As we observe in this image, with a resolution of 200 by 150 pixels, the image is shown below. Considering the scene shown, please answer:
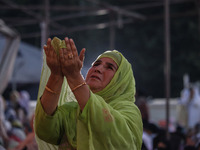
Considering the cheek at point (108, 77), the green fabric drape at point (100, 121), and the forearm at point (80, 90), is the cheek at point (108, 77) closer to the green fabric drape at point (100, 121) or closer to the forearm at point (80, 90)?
the green fabric drape at point (100, 121)

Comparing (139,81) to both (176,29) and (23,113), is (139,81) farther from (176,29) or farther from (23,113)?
(23,113)

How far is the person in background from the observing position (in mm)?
1959

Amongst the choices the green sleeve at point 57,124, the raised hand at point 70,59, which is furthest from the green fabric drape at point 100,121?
the raised hand at point 70,59

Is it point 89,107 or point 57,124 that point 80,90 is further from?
point 57,124

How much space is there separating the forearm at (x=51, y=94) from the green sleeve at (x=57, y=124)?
3cm

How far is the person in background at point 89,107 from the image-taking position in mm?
1959

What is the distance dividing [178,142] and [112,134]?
4.52 metres

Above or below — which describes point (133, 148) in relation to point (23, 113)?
above

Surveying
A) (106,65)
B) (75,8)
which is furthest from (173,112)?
(106,65)

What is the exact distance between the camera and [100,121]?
6.43 feet

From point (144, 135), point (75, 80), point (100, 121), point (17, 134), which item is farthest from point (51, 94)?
point (144, 135)

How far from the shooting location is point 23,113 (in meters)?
8.34

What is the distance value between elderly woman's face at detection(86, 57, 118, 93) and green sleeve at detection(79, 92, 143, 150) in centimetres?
23

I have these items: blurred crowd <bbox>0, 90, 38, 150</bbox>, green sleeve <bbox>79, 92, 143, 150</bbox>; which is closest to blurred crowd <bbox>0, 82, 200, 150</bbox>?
blurred crowd <bbox>0, 90, 38, 150</bbox>
